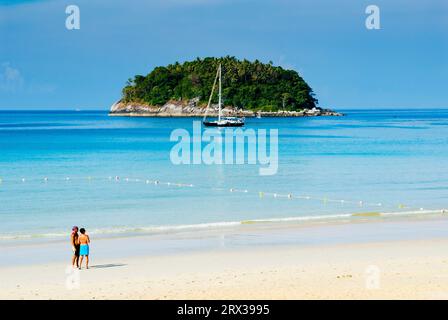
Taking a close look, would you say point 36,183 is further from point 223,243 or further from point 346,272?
point 346,272

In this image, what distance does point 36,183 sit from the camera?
5166 cm

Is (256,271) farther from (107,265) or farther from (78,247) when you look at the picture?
(78,247)

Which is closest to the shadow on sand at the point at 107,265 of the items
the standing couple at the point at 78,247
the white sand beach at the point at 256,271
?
the white sand beach at the point at 256,271

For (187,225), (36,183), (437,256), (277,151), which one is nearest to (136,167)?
(36,183)

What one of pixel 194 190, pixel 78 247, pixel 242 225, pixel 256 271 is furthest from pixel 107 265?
pixel 194 190

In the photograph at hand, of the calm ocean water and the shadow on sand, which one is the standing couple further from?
the calm ocean water

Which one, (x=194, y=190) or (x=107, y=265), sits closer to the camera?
(x=107, y=265)

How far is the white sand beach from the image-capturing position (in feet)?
58.2

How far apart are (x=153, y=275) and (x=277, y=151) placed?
66208 mm

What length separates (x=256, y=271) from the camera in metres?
20.6

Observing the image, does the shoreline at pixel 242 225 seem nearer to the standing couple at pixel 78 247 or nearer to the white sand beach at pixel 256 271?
the white sand beach at pixel 256 271

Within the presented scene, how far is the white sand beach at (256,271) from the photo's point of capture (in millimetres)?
17750

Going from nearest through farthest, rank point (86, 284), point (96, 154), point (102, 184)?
1. point (86, 284)
2. point (102, 184)
3. point (96, 154)

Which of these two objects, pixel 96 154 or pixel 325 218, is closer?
pixel 325 218
